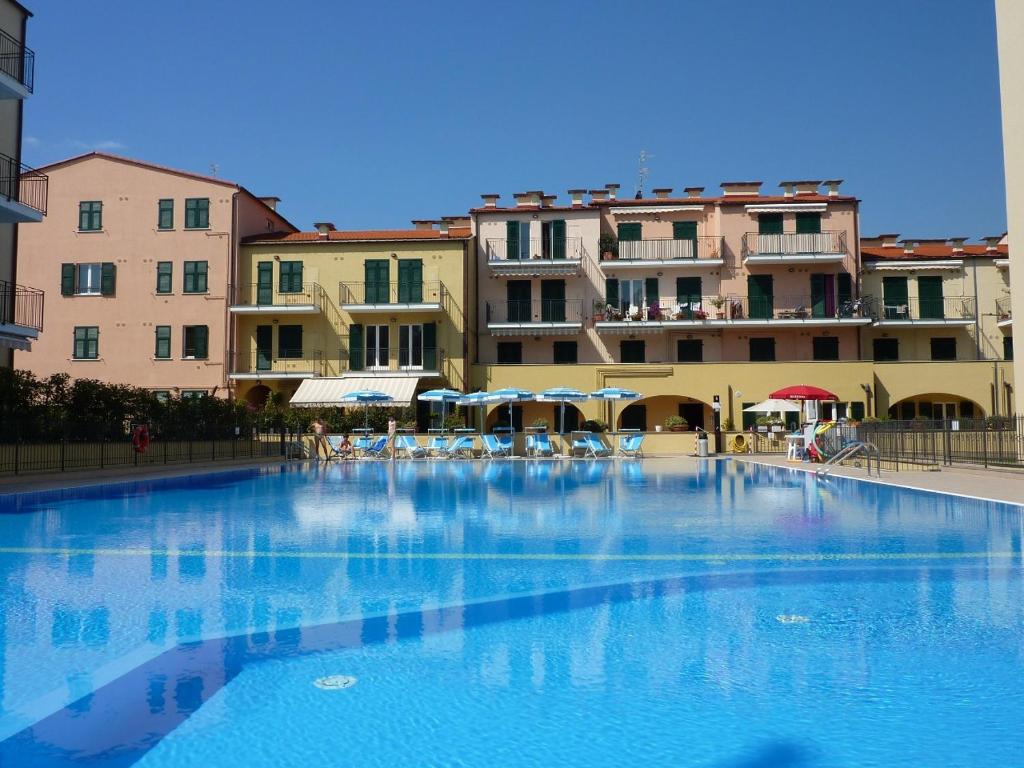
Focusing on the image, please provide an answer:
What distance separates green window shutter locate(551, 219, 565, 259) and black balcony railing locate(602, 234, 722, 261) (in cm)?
250

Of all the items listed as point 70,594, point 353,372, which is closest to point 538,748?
point 70,594

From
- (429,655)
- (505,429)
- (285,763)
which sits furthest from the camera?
(505,429)

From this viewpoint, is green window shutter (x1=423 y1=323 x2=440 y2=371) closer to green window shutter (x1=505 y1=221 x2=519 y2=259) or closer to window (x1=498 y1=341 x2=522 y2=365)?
window (x1=498 y1=341 x2=522 y2=365)

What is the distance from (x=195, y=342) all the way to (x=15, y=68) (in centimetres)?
1528

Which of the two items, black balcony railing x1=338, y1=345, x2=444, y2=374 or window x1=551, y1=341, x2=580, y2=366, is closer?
black balcony railing x1=338, y1=345, x2=444, y2=374

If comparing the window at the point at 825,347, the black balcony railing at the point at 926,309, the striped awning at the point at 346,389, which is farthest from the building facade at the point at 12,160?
the black balcony railing at the point at 926,309

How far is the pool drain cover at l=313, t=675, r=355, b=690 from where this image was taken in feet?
14.6

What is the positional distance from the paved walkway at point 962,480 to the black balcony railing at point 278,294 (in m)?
21.8

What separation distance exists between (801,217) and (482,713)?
119 feet

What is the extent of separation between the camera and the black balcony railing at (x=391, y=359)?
116 feet

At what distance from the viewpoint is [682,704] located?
4199 mm

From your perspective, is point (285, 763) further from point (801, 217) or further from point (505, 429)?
point (801, 217)

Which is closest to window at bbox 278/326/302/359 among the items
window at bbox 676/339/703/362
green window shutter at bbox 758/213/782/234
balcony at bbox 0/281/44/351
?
balcony at bbox 0/281/44/351

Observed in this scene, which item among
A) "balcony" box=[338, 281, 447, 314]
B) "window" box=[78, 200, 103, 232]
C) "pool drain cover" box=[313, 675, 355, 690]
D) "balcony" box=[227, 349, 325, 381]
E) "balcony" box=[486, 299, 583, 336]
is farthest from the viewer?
"balcony" box=[486, 299, 583, 336]
